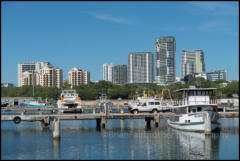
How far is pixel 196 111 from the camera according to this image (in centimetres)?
6706

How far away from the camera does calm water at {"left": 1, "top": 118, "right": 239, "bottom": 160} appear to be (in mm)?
46625

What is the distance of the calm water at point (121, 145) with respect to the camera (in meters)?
46.6

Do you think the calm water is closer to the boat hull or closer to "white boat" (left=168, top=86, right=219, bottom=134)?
the boat hull

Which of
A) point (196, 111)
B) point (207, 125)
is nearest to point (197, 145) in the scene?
point (207, 125)

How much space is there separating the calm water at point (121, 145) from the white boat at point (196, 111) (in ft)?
4.60

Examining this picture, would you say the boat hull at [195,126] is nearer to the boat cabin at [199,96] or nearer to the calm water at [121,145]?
the calm water at [121,145]

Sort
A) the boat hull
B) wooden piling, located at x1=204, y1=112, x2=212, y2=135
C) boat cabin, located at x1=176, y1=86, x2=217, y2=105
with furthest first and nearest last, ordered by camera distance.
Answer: boat cabin, located at x1=176, y1=86, x2=217, y2=105, the boat hull, wooden piling, located at x1=204, y1=112, x2=212, y2=135

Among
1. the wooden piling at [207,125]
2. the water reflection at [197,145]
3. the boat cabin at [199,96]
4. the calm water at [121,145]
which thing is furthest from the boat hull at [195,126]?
the boat cabin at [199,96]

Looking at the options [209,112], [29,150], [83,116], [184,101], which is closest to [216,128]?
[209,112]

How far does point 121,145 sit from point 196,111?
1768 centimetres

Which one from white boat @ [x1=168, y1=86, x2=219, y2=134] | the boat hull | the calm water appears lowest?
the calm water

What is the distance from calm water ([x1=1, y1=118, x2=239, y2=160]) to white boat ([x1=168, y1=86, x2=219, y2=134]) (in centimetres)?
140

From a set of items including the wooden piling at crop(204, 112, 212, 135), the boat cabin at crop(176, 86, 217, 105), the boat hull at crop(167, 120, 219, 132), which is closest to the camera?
the wooden piling at crop(204, 112, 212, 135)

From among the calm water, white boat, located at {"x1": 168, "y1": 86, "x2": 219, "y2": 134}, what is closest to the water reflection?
the calm water
